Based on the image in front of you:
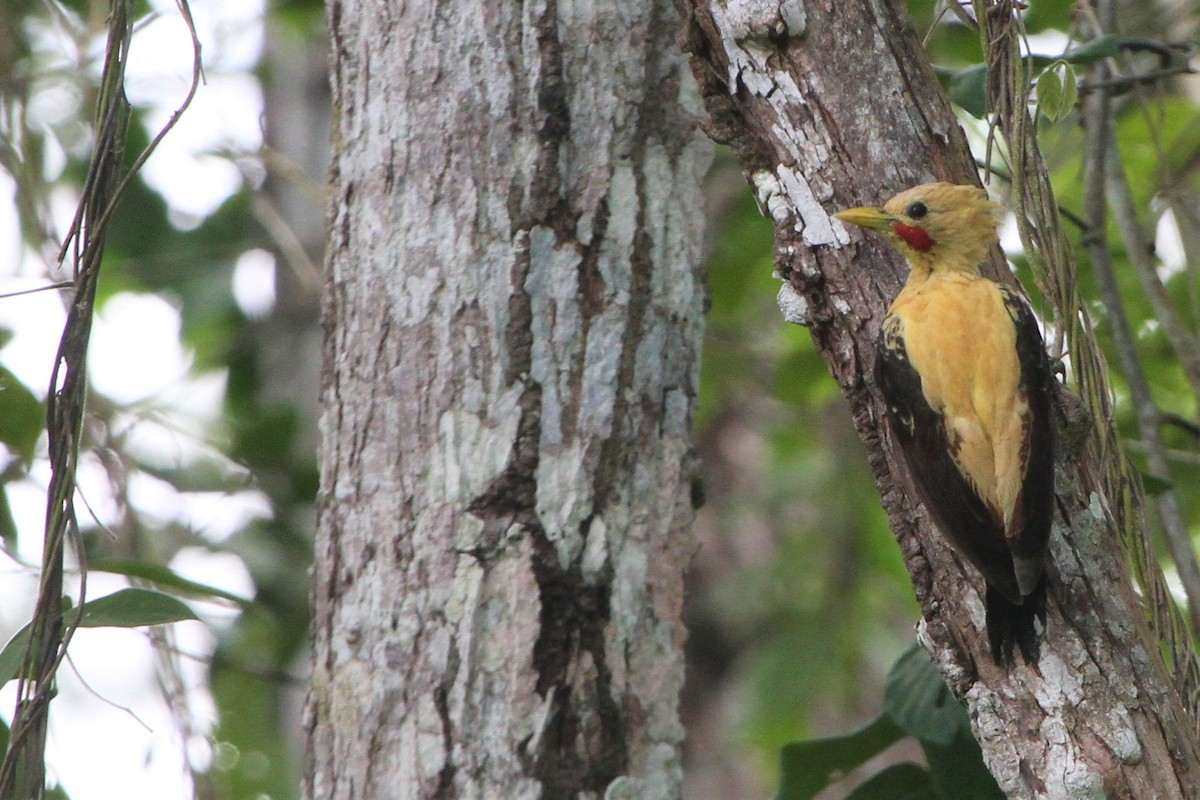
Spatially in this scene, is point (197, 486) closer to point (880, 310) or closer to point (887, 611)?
point (880, 310)

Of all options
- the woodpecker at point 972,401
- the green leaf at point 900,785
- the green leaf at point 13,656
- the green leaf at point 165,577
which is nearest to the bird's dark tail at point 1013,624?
the woodpecker at point 972,401

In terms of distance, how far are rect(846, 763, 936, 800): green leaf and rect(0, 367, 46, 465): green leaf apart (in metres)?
2.11

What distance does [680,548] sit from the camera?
8.42ft

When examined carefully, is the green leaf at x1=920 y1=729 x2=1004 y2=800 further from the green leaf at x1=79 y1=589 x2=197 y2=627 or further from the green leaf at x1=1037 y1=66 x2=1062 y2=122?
the green leaf at x1=79 y1=589 x2=197 y2=627

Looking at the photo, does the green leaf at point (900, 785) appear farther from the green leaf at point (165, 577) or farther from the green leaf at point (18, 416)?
the green leaf at point (18, 416)

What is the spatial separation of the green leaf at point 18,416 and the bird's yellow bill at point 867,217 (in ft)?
5.99

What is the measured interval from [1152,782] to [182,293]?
14.4 ft

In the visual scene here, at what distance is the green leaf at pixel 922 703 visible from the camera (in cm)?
281

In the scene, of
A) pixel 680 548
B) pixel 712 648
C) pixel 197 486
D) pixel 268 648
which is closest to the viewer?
pixel 680 548

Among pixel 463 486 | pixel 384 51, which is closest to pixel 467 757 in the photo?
pixel 463 486

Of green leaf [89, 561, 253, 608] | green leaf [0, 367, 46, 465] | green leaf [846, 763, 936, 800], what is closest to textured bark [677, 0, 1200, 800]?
green leaf [846, 763, 936, 800]

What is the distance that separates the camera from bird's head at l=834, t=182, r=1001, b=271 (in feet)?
7.56

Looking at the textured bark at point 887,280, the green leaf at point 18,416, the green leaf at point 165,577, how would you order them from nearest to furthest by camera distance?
the textured bark at point 887,280, the green leaf at point 165,577, the green leaf at point 18,416

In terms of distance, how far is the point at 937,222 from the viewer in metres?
2.38
